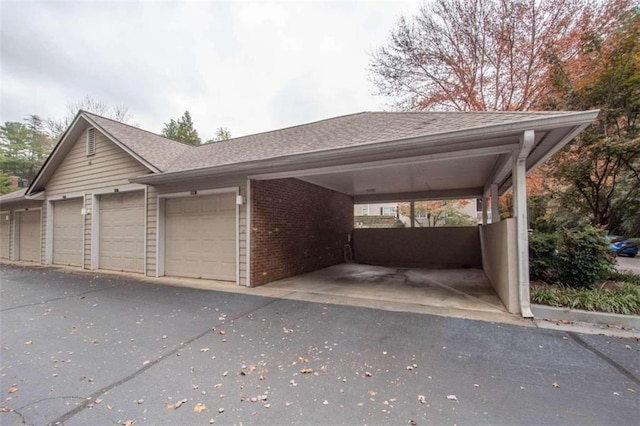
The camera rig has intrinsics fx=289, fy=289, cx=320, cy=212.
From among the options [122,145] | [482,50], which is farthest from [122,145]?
[482,50]

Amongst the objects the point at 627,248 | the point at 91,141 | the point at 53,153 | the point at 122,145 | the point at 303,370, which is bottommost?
the point at 627,248

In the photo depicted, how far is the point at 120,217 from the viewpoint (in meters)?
9.19

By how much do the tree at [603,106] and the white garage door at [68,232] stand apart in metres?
15.7

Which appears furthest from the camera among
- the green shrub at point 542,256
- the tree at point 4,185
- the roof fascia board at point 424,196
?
the tree at point 4,185

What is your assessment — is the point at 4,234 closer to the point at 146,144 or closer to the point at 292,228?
the point at 146,144

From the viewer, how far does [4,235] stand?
13555 mm

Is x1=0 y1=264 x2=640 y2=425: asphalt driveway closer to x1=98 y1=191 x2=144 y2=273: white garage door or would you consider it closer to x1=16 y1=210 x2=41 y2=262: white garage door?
x1=98 y1=191 x2=144 y2=273: white garage door

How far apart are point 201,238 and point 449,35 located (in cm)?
1224

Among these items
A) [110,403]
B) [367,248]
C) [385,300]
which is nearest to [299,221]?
[385,300]

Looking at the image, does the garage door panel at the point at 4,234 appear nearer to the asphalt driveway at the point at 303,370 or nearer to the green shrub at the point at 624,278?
the asphalt driveway at the point at 303,370

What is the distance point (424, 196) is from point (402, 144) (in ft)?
23.9

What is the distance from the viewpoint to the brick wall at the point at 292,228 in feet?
23.2

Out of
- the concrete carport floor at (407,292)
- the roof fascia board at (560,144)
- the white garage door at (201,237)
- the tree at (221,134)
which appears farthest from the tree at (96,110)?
the roof fascia board at (560,144)

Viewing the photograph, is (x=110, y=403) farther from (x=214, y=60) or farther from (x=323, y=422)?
(x=214, y=60)
